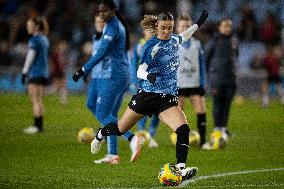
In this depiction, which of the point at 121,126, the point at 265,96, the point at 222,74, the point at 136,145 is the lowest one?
the point at 265,96

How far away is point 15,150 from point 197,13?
19.3 meters

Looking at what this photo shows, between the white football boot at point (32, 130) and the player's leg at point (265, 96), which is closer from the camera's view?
the white football boot at point (32, 130)

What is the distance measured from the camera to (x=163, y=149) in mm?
15992

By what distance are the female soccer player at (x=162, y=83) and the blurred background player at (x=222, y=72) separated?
19.2 feet

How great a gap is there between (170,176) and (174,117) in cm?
86

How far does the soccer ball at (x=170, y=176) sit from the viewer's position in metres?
10.8

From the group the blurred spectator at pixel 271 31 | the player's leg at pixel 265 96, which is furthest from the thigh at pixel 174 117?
the blurred spectator at pixel 271 31

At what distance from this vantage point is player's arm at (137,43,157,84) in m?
11.0

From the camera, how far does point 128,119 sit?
38.4 feet

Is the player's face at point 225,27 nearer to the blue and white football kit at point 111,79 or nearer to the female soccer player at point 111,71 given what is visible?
the female soccer player at point 111,71

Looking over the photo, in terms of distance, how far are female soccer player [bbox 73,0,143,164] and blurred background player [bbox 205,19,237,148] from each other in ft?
13.3

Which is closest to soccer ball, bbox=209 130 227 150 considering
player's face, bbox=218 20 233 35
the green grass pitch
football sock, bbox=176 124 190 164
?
the green grass pitch

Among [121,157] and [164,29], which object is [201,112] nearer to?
[121,157]

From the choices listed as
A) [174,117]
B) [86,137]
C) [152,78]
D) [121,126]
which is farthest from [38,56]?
[152,78]
